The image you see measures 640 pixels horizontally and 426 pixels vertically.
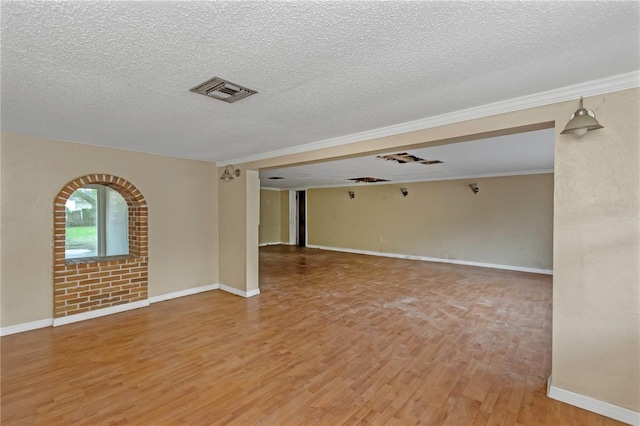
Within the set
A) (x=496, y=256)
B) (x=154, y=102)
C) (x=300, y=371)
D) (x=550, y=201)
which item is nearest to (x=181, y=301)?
(x=300, y=371)

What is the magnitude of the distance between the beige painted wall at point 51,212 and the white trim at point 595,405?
4.62m

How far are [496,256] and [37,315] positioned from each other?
321 inches

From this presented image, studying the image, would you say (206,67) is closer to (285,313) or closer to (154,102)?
(154,102)

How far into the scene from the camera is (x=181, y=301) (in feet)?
14.3

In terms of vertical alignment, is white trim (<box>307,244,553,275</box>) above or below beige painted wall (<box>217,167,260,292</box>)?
below

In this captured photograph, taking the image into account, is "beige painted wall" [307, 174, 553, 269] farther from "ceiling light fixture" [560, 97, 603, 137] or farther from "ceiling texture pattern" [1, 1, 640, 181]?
"ceiling texture pattern" [1, 1, 640, 181]

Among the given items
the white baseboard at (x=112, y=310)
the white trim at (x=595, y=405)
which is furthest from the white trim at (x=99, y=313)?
the white trim at (x=595, y=405)

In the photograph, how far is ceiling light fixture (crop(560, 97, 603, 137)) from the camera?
1810 millimetres

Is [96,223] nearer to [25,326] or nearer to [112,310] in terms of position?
[112,310]

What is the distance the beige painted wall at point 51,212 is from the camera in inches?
127

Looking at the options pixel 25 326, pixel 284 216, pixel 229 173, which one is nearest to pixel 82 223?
pixel 25 326

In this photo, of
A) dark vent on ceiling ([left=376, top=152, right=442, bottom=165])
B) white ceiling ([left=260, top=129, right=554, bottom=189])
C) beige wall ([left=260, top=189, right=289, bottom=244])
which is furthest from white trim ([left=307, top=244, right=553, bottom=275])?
dark vent on ceiling ([left=376, top=152, right=442, bottom=165])

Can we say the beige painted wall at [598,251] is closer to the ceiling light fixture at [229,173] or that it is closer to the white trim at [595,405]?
the white trim at [595,405]

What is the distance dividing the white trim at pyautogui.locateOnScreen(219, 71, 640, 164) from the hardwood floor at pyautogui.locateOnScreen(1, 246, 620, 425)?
2.14 metres
